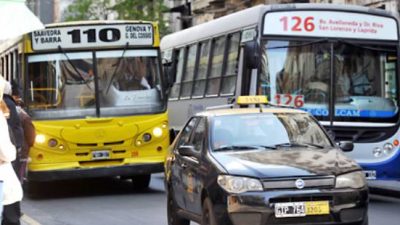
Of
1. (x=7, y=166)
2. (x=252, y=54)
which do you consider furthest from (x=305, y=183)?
(x=252, y=54)

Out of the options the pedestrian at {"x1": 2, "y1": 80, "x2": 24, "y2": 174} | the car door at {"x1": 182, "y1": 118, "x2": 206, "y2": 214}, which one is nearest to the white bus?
the car door at {"x1": 182, "y1": 118, "x2": 206, "y2": 214}

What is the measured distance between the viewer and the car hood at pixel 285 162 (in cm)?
884

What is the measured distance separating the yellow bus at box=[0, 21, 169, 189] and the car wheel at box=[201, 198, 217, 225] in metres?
6.16

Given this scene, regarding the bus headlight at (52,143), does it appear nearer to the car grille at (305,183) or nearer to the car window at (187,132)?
the car window at (187,132)

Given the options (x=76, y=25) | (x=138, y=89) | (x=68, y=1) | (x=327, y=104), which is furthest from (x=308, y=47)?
(x=68, y=1)

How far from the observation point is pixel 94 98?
15.5 m

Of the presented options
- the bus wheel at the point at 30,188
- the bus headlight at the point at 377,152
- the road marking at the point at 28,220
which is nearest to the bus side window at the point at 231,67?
the bus headlight at the point at 377,152

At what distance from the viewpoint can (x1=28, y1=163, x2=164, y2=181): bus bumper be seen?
590 inches

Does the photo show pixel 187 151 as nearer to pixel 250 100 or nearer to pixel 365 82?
pixel 250 100

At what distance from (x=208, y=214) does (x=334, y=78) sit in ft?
19.9

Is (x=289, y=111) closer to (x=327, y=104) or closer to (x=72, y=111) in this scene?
(x=327, y=104)

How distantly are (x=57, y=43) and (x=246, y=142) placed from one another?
21.6 feet

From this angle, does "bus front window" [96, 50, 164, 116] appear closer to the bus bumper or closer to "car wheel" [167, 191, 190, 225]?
the bus bumper

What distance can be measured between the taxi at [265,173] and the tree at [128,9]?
27618mm
